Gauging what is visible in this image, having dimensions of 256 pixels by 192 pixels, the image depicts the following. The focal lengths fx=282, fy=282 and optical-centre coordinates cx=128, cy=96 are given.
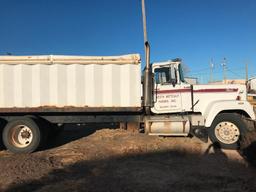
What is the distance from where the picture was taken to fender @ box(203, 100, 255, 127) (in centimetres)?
901

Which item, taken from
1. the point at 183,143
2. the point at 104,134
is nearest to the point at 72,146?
the point at 104,134

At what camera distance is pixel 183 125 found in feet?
30.2

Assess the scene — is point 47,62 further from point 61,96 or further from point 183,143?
point 183,143

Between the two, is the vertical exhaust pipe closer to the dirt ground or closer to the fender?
the dirt ground

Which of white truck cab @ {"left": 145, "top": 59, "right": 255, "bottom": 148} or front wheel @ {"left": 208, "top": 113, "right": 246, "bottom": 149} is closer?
front wheel @ {"left": 208, "top": 113, "right": 246, "bottom": 149}

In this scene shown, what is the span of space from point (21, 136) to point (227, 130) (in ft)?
21.6

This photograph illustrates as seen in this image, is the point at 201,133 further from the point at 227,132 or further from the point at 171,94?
the point at 171,94

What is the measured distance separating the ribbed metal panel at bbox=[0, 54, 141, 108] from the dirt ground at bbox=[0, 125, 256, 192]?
1.55m

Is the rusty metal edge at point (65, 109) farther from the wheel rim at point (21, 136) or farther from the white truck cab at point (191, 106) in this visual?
the white truck cab at point (191, 106)

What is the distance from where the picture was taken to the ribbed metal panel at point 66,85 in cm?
890

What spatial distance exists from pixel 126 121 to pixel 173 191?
394 cm

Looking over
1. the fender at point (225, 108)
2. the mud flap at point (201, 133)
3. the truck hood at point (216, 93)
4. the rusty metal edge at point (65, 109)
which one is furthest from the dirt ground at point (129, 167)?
the truck hood at point (216, 93)

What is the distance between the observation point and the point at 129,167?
23.5ft

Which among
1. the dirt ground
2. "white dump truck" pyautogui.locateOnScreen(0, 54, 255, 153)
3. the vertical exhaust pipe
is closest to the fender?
"white dump truck" pyautogui.locateOnScreen(0, 54, 255, 153)
